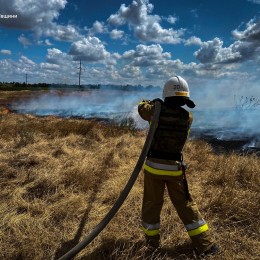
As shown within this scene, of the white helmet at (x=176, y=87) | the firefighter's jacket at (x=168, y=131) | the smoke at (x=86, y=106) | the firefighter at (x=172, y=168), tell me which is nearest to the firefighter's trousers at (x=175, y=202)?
the firefighter at (x=172, y=168)

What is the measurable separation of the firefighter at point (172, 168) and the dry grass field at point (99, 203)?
24 cm

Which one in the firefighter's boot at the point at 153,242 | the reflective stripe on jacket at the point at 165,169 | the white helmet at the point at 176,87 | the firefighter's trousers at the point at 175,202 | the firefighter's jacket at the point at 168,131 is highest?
the white helmet at the point at 176,87

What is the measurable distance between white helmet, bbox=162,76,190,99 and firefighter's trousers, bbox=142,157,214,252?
0.77 meters

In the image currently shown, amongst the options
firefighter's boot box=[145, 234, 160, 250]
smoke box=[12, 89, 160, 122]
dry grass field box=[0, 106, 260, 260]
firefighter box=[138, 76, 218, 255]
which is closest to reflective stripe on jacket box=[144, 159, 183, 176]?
firefighter box=[138, 76, 218, 255]

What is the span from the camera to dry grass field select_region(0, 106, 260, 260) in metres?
3.64

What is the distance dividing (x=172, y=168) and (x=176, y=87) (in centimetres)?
88

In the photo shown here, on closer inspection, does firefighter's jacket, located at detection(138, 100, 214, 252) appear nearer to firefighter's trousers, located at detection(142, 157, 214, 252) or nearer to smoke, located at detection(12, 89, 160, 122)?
firefighter's trousers, located at detection(142, 157, 214, 252)

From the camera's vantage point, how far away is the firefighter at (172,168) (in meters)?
3.51

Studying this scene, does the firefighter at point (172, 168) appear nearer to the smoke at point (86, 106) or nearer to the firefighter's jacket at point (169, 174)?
the firefighter's jacket at point (169, 174)

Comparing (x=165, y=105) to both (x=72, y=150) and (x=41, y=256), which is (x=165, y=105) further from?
(x=72, y=150)

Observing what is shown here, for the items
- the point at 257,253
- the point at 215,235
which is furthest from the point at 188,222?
the point at 257,253

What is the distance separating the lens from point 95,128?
400 inches

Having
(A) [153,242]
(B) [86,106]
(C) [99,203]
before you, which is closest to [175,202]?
(A) [153,242]

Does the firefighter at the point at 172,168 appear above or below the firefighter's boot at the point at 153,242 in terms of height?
above
